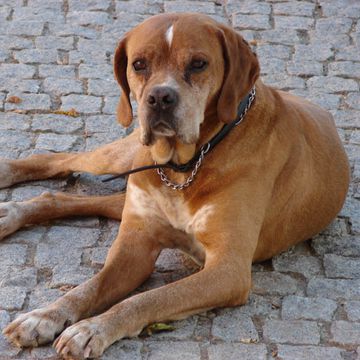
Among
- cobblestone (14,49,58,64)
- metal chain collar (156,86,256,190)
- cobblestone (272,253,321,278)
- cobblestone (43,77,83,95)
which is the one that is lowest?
cobblestone (272,253,321,278)

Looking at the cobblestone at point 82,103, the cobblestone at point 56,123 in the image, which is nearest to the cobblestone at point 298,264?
the cobblestone at point 56,123

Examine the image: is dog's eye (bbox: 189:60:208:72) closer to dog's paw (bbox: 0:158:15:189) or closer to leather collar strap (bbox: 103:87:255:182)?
leather collar strap (bbox: 103:87:255:182)

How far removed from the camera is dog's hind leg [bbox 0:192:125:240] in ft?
21.4

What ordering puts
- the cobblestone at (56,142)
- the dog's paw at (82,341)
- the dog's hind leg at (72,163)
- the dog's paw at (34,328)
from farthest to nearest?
the cobblestone at (56,142) < the dog's hind leg at (72,163) < the dog's paw at (34,328) < the dog's paw at (82,341)

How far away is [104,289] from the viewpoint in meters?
5.74

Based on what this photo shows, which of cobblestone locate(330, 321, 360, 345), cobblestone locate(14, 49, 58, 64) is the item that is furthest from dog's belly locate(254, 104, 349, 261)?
cobblestone locate(14, 49, 58, 64)

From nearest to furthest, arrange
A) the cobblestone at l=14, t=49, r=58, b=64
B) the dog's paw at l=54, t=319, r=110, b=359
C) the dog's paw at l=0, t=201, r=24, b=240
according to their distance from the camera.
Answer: the dog's paw at l=54, t=319, r=110, b=359 < the dog's paw at l=0, t=201, r=24, b=240 < the cobblestone at l=14, t=49, r=58, b=64

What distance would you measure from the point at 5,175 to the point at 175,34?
1.93 meters

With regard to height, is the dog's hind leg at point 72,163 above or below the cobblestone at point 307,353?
above

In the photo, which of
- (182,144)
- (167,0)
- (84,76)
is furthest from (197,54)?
(167,0)

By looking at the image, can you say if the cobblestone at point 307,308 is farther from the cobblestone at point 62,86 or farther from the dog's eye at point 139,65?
the cobblestone at point 62,86

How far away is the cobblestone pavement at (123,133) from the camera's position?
5.50 m

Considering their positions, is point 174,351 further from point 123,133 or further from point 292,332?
point 123,133

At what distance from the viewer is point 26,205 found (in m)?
6.62
